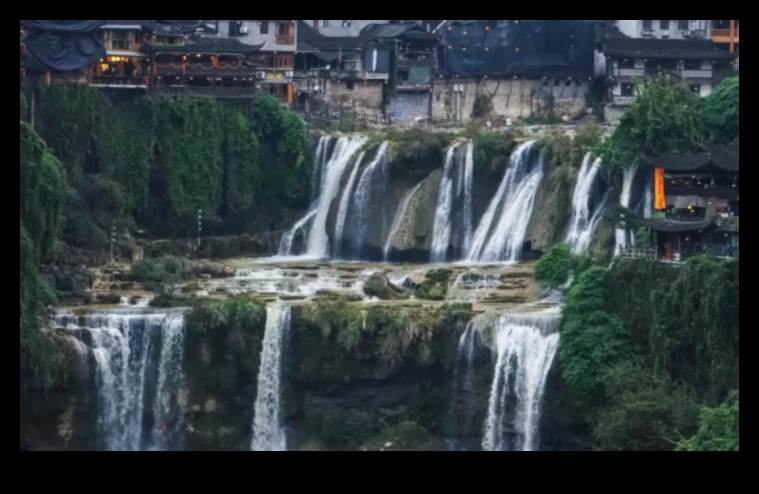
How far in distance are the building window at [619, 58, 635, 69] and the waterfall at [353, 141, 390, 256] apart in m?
11.7

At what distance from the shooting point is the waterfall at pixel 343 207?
2879 inches

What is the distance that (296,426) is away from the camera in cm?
5950

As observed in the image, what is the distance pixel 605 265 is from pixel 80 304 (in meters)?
15.6

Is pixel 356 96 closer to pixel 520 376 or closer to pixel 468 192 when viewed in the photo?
pixel 468 192

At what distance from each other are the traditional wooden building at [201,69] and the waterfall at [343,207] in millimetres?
5767

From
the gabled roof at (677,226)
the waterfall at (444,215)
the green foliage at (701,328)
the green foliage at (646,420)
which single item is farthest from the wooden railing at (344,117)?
the green foliage at (646,420)

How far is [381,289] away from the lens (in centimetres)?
6328

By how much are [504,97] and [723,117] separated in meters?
19.0

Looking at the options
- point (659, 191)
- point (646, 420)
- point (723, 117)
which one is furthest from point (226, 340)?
point (723, 117)

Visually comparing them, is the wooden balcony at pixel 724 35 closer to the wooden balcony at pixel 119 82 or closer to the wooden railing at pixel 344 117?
the wooden railing at pixel 344 117

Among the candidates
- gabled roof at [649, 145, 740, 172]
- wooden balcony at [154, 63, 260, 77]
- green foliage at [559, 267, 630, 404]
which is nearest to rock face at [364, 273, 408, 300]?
green foliage at [559, 267, 630, 404]

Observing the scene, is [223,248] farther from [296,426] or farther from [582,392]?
[582,392]

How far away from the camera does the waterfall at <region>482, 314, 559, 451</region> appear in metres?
57.8

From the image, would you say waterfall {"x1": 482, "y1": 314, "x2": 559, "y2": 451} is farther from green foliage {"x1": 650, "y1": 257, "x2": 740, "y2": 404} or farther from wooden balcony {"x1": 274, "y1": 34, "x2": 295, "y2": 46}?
wooden balcony {"x1": 274, "y1": 34, "x2": 295, "y2": 46}
